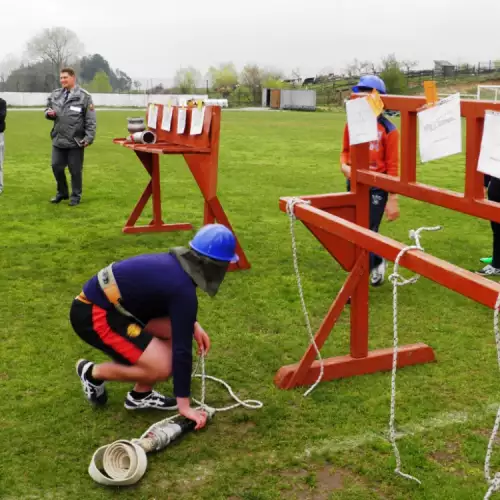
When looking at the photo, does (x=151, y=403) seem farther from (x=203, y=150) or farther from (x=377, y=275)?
(x=203, y=150)

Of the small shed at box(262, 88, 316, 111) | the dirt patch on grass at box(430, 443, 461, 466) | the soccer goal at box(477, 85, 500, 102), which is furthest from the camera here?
the small shed at box(262, 88, 316, 111)

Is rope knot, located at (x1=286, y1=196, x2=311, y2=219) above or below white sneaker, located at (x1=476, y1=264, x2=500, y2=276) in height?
above

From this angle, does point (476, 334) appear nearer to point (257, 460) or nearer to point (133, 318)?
point (257, 460)

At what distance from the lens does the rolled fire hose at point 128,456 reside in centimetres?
296

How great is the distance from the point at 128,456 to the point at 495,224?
13.8 feet

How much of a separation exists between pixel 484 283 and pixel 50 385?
263cm

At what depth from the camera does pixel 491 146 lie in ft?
9.09

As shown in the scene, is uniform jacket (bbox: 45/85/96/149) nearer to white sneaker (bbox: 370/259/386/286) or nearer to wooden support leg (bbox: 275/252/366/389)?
white sneaker (bbox: 370/259/386/286)

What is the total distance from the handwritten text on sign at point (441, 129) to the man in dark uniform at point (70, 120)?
21.7ft

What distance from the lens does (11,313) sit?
519 cm

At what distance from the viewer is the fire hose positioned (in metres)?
2.97

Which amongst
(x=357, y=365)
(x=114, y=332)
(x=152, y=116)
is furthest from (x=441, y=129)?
(x=152, y=116)

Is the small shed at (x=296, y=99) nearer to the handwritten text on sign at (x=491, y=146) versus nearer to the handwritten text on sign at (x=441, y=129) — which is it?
the handwritten text on sign at (x=441, y=129)

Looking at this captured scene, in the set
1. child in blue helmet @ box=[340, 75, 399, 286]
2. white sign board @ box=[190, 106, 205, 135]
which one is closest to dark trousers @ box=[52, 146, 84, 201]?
white sign board @ box=[190, 106, 205, 135]
